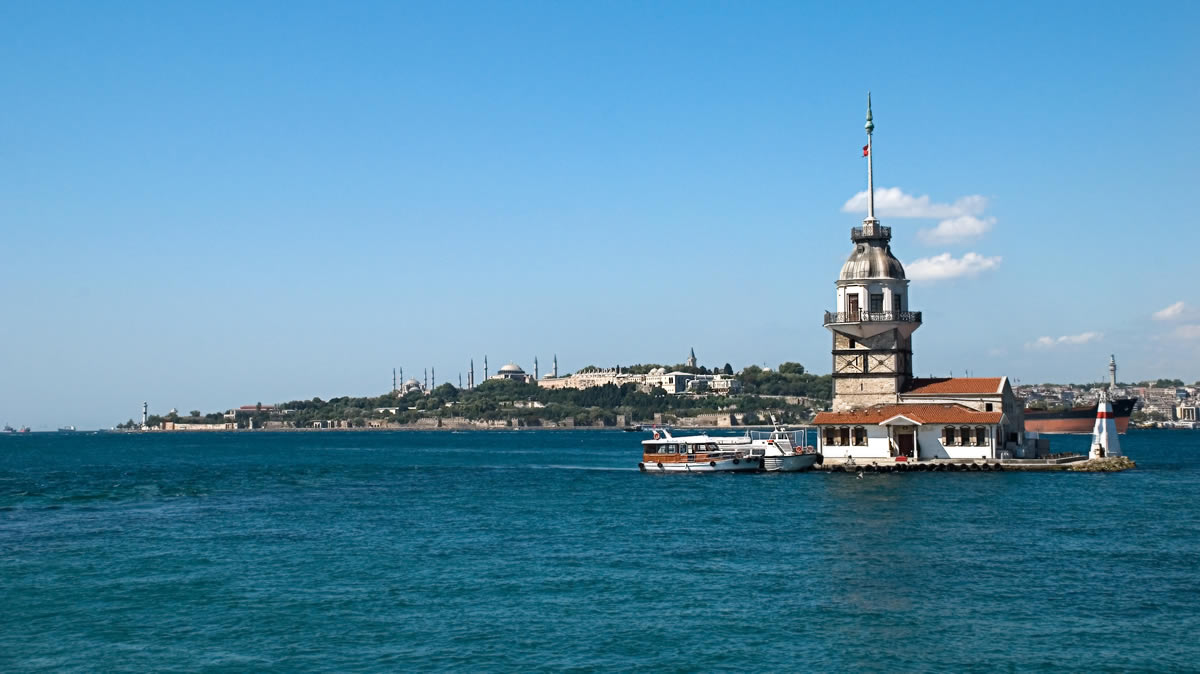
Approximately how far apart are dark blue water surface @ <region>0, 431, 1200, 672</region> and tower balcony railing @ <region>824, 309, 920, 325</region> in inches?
642

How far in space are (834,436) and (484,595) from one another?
46.6 metres

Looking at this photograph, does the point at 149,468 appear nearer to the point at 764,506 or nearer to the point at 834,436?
the point at 834,436

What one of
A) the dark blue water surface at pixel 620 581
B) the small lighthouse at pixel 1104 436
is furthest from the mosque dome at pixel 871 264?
the dark blue water surface at pixel 620 581

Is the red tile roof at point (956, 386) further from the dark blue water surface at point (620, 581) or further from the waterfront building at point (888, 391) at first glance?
the dark blue water surface at point (620, 581)

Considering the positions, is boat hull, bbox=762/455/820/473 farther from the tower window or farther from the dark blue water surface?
the dark blue water surface

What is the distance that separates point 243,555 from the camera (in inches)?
1619

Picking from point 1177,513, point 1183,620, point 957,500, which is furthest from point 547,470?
point 1183,620

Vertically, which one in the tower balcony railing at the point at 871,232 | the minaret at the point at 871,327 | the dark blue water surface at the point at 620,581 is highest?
the tower balcony railing at the point at 871,232

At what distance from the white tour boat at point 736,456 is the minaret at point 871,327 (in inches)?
170

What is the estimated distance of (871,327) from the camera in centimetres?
7762

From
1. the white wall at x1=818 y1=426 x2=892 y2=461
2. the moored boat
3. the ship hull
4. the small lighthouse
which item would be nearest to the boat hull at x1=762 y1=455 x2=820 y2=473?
the moored boat

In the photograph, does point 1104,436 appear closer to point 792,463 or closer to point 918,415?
point 918,415

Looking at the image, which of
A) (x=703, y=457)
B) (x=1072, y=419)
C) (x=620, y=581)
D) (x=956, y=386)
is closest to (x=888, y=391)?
(x=956, y=386)

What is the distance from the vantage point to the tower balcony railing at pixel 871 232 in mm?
79938
